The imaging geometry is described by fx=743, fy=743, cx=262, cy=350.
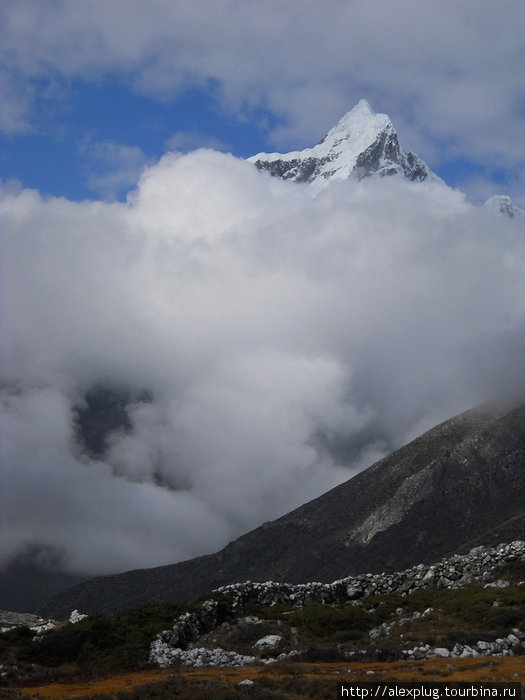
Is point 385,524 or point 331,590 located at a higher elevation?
point 385,524

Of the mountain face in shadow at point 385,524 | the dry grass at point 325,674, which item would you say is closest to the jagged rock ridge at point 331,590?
the dry grass at point 325,674

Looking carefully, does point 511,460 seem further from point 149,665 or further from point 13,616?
point 149,665

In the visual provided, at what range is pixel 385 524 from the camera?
168 meters

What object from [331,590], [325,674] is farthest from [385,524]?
[325,674]

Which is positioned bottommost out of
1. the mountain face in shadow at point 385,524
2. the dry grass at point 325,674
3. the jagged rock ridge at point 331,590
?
the dry grass at point 325,674

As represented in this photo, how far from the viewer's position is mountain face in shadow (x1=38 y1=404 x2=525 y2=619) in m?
156

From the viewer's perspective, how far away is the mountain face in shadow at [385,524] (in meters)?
156

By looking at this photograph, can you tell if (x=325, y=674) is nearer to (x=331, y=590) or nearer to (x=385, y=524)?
(x=331, y=590)

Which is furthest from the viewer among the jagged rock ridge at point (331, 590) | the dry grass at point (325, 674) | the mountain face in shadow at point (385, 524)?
the mountain face in shadow at point (385, 524)

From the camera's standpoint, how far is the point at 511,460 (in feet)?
566

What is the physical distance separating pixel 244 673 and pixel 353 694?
27.2 feet

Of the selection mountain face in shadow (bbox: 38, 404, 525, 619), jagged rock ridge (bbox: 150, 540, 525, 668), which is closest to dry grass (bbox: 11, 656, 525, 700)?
jagged rock ridge (bbox: 150, 540, 525, 668)

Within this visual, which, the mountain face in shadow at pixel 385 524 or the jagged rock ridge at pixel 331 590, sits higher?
the mountain face in shadow at pixel 385 524

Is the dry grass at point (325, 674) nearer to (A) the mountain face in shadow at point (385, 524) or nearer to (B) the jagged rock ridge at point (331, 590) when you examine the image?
(B) the jagged rock ridge at point (331, 590)
